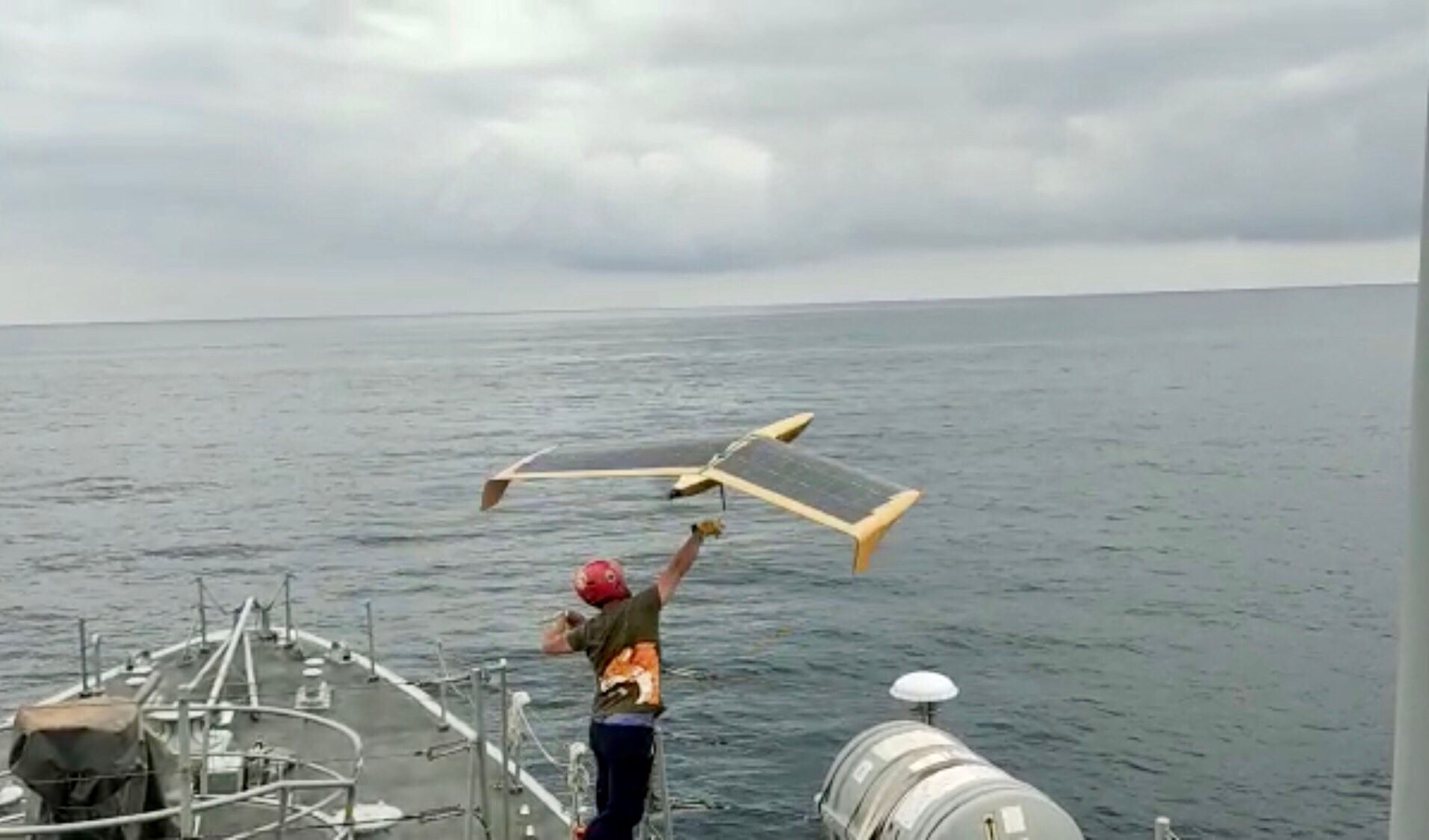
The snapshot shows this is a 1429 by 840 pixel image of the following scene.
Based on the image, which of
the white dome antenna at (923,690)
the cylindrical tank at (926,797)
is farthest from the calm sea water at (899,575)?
the cylindrical tank at (926,797)

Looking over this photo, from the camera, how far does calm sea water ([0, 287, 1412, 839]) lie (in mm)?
27594

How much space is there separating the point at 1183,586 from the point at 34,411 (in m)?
115

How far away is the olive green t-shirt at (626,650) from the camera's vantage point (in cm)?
795

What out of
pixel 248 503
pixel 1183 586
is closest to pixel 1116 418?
pixel 1183 586

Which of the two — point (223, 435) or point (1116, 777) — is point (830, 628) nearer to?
point (1116, 777)

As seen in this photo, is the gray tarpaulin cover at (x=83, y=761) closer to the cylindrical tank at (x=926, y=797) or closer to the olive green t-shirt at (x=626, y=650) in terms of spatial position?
the olive green t-shirt at (x=626, y=650)

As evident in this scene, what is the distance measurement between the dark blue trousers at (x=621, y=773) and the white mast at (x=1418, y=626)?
196 inches

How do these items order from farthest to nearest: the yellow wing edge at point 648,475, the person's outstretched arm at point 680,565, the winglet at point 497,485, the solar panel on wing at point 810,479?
the winglet at point 497,485 → the person's outstretched arm at point 680,565 → the yellow wing edge at point 648,475 → the solar panel on wing at point 810,479

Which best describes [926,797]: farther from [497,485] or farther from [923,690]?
[497,485]

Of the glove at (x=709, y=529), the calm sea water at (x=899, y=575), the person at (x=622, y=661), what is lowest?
the calm sea water at (x=899, y=575)

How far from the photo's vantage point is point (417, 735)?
14500 millimetres

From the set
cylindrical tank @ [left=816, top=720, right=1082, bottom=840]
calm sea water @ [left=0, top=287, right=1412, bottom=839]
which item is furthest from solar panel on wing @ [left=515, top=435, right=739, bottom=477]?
calm sea water @ [left=0, top=287, right=1412, bottom=839]

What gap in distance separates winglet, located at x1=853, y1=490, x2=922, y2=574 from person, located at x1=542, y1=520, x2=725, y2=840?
115cm

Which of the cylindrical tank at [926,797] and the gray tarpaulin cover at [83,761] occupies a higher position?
the gray tarpaulin cover at [83,761]
